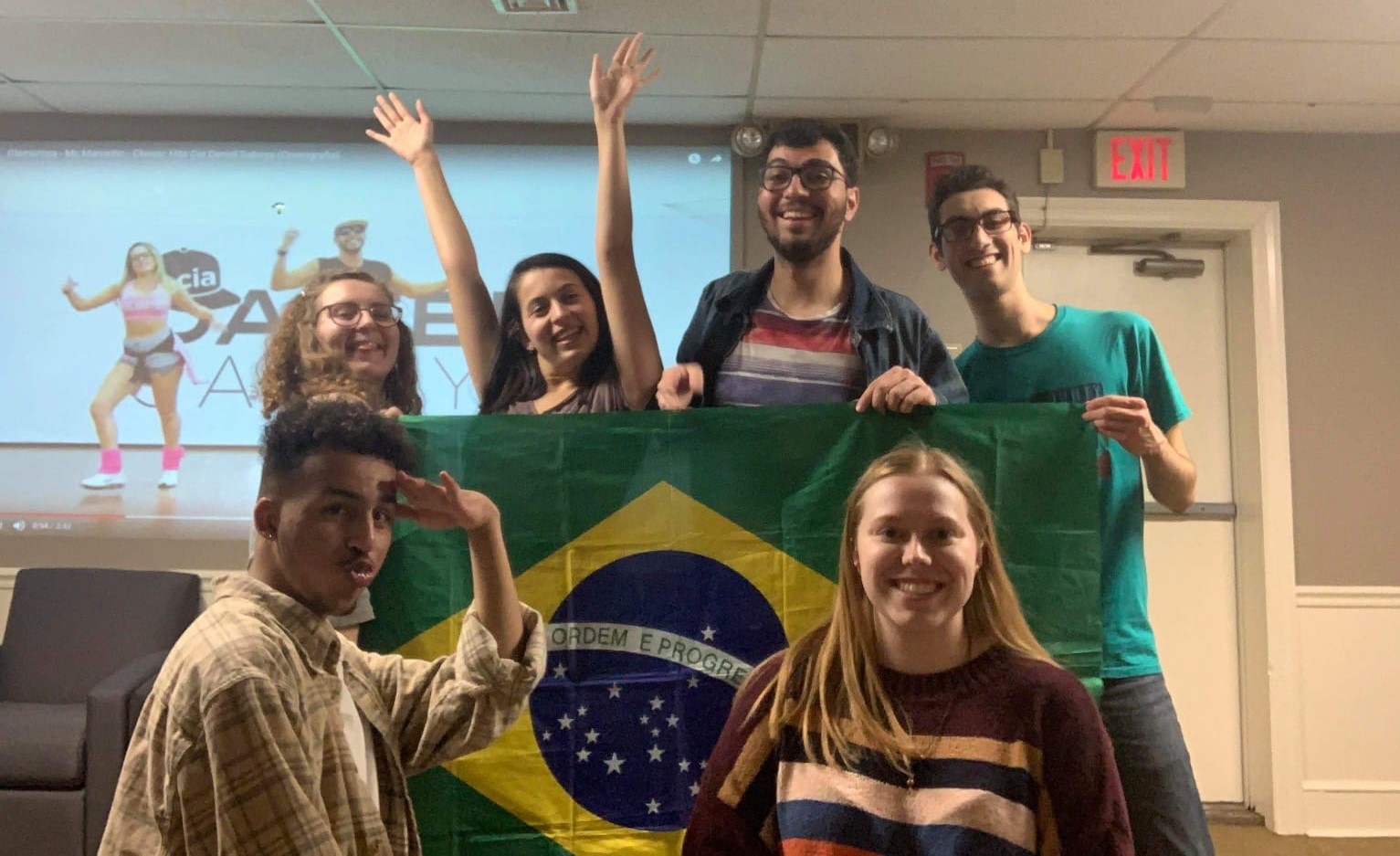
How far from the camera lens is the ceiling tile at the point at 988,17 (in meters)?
2.59

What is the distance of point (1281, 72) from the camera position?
9.90 feet

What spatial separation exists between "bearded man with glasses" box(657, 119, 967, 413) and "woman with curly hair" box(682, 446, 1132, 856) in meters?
0.40

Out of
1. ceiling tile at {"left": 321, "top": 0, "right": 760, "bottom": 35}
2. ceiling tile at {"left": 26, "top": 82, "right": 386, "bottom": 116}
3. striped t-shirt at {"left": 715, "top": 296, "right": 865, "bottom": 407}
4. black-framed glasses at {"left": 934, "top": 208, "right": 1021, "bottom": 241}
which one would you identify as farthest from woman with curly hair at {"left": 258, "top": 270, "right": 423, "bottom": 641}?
A: ceiling tile at {"left": 26, "top": 82, "right": 386, "bottom": 116}

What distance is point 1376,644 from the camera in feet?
11.3

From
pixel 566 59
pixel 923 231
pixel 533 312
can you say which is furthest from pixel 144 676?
pixel 923 231

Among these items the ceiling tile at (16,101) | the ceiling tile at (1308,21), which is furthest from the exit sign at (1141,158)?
the ceiling tile at (16,101)

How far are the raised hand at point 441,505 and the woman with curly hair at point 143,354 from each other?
7.82 feet

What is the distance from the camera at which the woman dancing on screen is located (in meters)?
1.87

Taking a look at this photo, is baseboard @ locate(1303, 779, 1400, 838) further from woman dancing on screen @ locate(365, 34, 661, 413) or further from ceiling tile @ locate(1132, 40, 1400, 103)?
woman dancing on screen @ locate(365, 34, 661, 413)

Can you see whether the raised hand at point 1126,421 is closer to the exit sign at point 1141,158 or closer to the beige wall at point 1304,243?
the beige wall at point 1304,243

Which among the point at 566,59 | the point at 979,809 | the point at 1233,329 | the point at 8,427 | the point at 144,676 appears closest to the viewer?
the point at 979,809

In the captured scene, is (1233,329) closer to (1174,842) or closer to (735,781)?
(1174,842)

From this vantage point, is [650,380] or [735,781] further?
[650,380]

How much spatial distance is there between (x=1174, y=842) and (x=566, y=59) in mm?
2665
